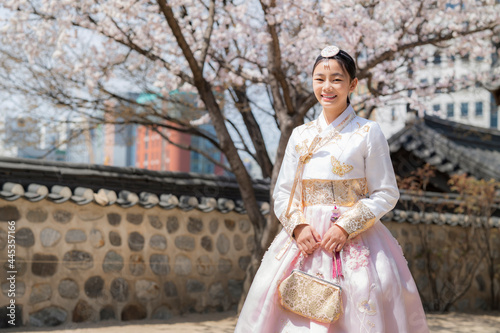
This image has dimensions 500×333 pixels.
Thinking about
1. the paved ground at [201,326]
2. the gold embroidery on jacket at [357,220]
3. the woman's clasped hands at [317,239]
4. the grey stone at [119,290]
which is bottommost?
the paved ground at [201,326]

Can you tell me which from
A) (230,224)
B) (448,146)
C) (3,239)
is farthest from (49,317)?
(448,146)

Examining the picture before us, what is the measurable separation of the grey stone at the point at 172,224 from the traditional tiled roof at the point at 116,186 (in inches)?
7.5

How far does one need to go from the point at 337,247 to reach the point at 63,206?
4195 mm

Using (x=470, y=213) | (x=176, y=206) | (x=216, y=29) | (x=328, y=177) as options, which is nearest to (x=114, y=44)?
(x=216, y=29)

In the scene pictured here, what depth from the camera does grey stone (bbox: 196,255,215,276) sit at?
280 inches

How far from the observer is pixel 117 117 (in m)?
8.93

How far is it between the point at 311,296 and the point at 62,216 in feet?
13.8

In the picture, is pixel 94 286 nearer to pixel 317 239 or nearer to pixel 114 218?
pixel 114 218

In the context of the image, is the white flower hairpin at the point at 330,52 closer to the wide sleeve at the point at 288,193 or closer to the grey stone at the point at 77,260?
the wide sleeve at the point at 288,193

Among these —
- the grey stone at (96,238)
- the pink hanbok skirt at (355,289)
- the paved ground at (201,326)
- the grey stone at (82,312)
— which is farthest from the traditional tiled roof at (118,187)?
the pink hanbok skirt at (355,289)

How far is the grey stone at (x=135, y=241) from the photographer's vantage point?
Result: 21.6 ft

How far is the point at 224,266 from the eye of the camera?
735 centimetres

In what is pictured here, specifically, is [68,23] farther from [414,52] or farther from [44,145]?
[414,52]

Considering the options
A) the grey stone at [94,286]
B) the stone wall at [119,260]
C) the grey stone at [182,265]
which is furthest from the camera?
the grey stone at [182,265]
